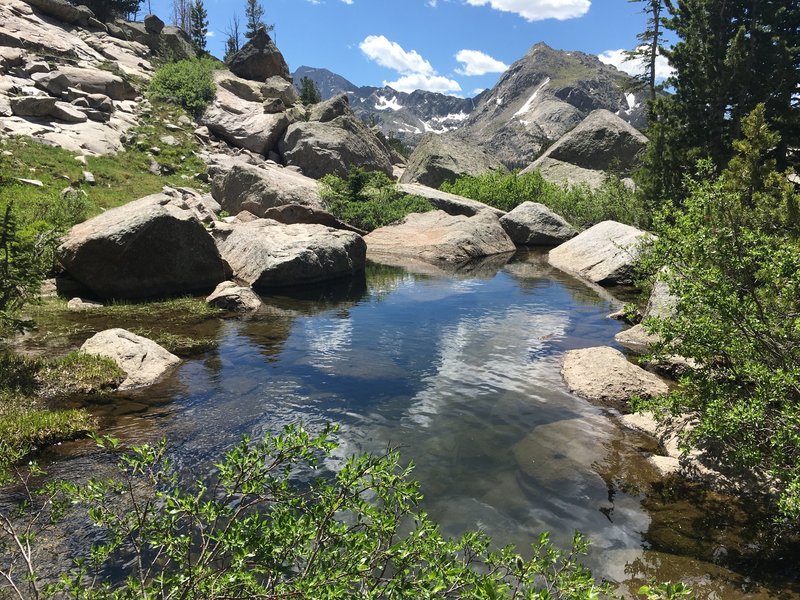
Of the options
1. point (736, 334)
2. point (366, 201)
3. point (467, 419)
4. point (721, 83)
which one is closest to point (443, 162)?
point (366, 201)

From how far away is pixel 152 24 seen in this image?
82.3 m

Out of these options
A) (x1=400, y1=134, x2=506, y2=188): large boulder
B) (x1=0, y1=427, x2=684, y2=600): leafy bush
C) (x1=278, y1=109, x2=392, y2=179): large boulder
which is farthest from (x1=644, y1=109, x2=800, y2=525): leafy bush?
(x1=400, y1=134, x2=506, y2=188): large boulder

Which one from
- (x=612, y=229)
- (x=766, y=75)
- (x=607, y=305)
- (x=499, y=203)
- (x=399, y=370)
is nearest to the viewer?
(x=399, y=370)

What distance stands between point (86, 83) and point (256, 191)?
101 feet

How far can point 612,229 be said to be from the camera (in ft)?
97.4

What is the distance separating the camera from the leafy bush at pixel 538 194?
4218cm

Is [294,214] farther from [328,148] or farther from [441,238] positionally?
[328,148]

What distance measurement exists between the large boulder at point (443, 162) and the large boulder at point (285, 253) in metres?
29.1

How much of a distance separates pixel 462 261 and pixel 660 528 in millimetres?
26719

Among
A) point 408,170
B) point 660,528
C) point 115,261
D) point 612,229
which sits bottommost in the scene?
point 660,528

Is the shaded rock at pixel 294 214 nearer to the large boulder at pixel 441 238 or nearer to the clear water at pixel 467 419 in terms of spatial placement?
the large boulder at pixel 441 238

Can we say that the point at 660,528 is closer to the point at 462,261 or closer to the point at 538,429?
the point at 538,429

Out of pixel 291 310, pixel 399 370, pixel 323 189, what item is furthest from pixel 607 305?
Result: pixel 323 189

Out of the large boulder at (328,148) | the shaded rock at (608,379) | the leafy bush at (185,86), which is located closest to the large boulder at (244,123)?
the leafy bush at (185,86)
